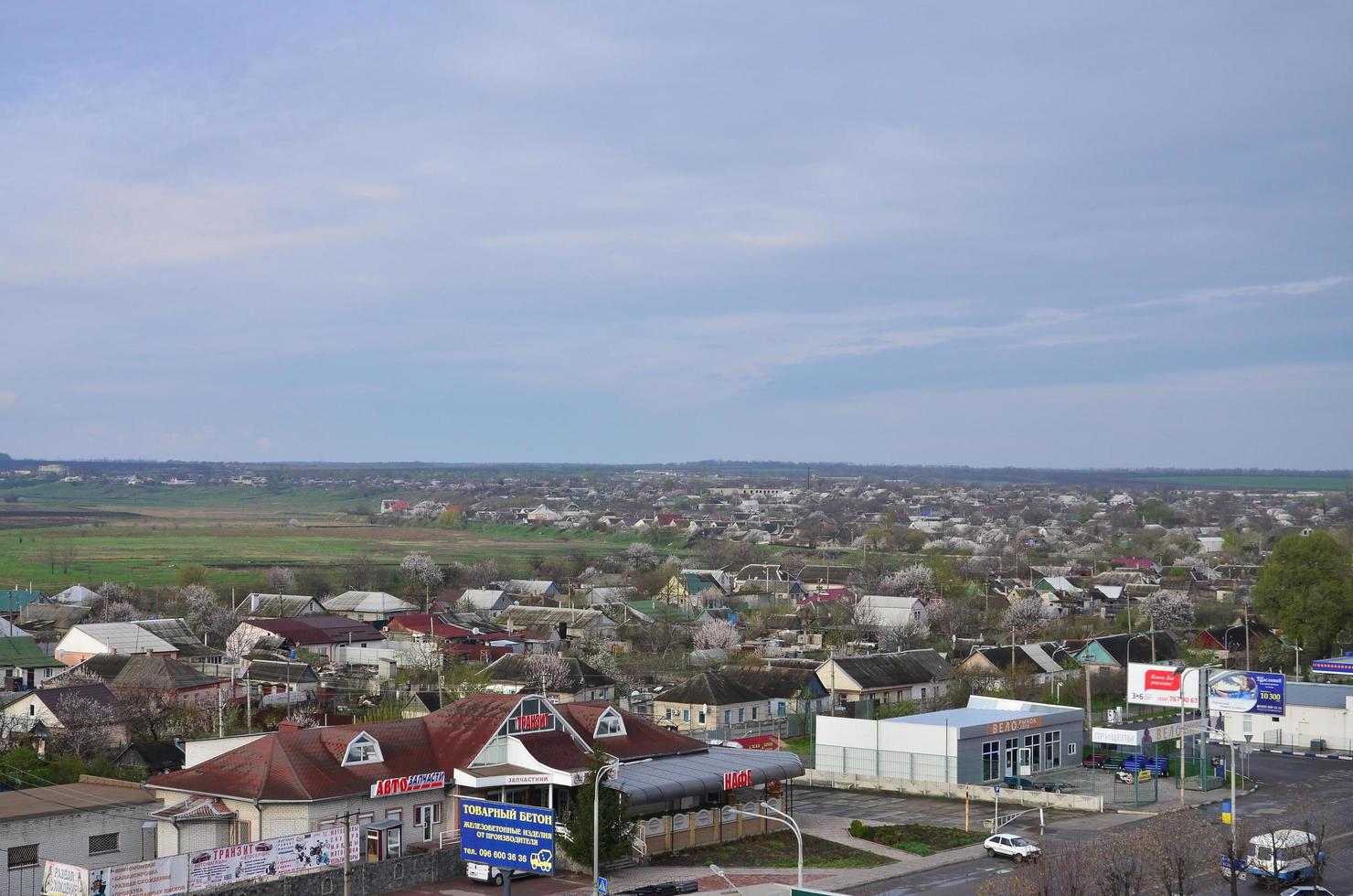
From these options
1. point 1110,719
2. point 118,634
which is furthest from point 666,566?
point 1110,719

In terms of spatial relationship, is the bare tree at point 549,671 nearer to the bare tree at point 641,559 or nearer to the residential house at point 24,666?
the residential house at point 24,666

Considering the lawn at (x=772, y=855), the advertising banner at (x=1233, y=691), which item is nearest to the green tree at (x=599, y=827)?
the lawn at (x=772, y=855)

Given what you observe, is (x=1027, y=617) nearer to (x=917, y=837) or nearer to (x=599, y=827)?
(x=917, y=837)

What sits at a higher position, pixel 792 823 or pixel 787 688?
pixel 792 823

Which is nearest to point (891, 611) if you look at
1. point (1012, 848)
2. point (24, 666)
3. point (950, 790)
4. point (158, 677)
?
point (158, 677)

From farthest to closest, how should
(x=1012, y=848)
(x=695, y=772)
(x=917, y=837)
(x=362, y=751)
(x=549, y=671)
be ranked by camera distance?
(x=549, y=671)
(x=695, y=772)
(x=917, y=837)
(x=362, y=751)
(x=1012, y=848)

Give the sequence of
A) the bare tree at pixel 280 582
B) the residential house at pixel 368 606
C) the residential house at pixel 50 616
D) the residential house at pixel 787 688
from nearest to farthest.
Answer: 1. the residential house at pixel 787 688
2. the residential house at pixel 50 616
3. the residential house at pixel 368 606
4. the bare tree at pixel 280 582
